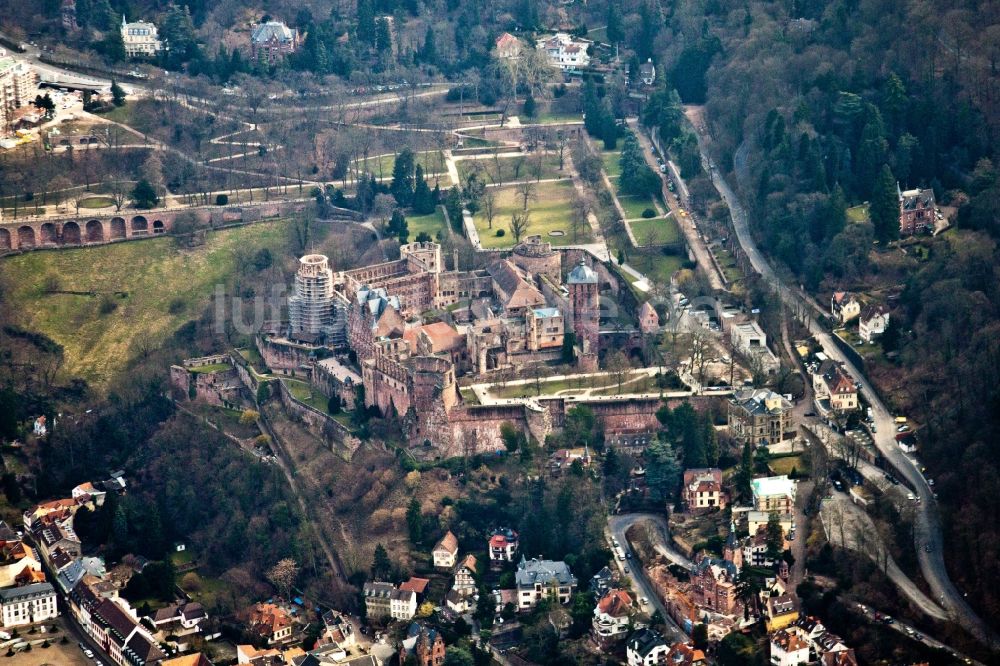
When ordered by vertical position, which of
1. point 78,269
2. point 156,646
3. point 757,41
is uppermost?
point 757,41

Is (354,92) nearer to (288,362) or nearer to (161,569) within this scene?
(288,362)

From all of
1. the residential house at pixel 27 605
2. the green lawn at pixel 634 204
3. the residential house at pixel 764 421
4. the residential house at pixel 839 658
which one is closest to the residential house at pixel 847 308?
the residential house at pixel 764 421

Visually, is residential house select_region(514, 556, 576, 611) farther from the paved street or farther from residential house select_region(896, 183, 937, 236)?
residential house select_region(896, 183, 937, 236)

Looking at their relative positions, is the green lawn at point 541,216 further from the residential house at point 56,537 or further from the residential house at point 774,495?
the residential house at point 56,537

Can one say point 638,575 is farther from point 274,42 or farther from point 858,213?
point 274,42

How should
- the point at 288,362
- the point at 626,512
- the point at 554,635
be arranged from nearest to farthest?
the point at 554,635 < the point at 626,512 < the point at 288,362

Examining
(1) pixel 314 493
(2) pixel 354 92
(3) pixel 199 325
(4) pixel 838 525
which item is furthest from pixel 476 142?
(4) pixel 838 525

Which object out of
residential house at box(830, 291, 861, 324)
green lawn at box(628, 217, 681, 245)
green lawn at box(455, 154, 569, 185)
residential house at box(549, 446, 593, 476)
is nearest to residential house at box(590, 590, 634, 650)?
residential house at box(549, 446, 593, 476)
